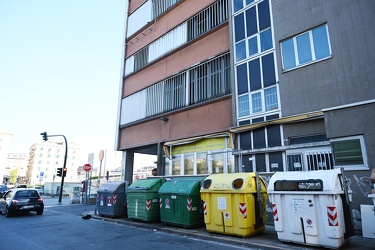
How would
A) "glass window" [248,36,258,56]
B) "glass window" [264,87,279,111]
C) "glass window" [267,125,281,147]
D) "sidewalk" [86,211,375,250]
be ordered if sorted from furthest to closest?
"glass window" [248,36,258,56] < "glass window" [264,87,279,111] < "glass window" [267,125,281,147] < "sidewalk" [86,211,375,250]

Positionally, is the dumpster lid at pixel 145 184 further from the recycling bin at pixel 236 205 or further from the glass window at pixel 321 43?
the glass window at pixel 321 43

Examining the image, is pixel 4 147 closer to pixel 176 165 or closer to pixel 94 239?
pixel 176 165

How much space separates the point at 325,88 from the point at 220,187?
197 inches

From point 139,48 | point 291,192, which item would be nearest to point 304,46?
point 291,192

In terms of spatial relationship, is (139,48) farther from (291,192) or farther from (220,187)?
(291,192)

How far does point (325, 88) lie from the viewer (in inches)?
351

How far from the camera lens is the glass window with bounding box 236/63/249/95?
38.2 ft

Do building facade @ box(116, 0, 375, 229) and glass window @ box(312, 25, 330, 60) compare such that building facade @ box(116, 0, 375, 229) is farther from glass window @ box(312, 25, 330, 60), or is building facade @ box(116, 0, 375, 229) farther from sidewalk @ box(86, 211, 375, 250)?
sidewalk @ box(86, 211, 375, 250)

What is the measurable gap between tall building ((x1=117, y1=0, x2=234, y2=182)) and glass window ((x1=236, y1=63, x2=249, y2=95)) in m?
0.65

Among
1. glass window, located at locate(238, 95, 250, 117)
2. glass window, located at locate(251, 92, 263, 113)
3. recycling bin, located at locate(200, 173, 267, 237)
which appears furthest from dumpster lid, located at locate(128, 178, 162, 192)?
glass window, located at locate(251, 92, 263, 113)

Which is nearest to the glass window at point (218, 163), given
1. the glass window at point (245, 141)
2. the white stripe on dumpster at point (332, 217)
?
the glass window at point (245, 141)

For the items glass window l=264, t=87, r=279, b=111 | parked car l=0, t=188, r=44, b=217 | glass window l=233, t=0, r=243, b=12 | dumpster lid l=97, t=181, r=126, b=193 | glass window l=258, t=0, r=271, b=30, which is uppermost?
glass window l=233, t=0, r=243, b=12

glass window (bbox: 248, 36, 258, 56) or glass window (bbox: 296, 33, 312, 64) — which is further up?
glass window (bbox: 248, 36, 258, 56)

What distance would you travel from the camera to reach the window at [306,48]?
368 inches
